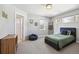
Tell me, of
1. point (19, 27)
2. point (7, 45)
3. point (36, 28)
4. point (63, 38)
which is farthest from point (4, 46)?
point (63, 38)

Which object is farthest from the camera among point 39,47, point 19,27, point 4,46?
point 39,47

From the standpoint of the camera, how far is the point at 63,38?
9.82 feet

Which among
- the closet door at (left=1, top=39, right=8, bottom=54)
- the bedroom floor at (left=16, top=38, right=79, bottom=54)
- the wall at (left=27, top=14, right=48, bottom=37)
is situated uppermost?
the wall at (left=27, top=14, right=48, bottom=37)

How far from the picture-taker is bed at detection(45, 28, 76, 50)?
2688mm

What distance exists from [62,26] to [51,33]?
432 millimetres

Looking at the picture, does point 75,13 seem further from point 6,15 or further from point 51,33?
point 6,15

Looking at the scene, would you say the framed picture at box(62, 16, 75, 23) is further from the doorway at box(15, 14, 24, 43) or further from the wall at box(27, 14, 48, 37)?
the doorway at box(15, 14, 24, 43)

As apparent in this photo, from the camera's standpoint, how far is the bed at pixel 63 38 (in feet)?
8.82

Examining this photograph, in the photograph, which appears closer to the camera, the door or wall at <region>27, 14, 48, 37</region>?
the door

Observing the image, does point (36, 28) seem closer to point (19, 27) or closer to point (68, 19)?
point (19, 27)

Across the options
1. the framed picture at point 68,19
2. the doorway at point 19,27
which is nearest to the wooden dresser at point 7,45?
the doorway at point 19,27

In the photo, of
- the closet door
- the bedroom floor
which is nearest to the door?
the bedroom floor

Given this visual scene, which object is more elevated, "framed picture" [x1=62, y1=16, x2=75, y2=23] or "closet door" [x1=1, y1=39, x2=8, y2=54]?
"framed picture" [x1=62, y1=16, x2=75, y2=23]
